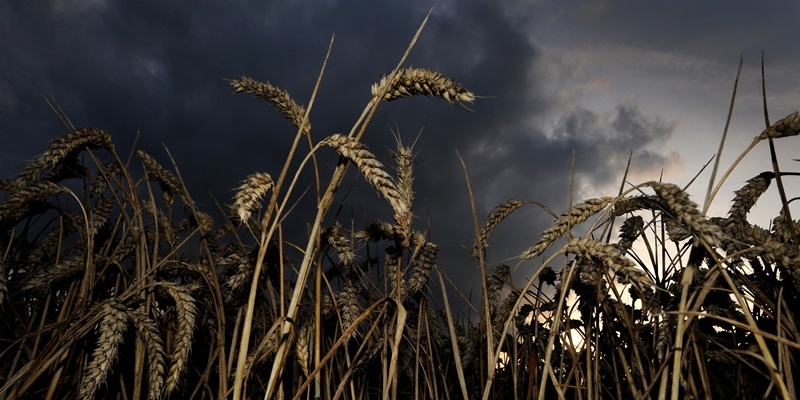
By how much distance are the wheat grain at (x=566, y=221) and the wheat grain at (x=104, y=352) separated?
1835mm

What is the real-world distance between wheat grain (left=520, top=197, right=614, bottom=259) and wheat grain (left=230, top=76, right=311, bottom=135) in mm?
1092

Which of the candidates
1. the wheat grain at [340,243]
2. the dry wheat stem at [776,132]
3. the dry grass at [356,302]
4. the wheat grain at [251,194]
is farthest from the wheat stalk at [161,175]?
the dry wheat stem at [776,132]

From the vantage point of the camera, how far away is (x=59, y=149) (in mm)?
3230

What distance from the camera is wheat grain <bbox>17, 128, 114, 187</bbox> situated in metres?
3.21

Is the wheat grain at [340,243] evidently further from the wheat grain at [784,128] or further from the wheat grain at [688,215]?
the wheat grain at [784,128]

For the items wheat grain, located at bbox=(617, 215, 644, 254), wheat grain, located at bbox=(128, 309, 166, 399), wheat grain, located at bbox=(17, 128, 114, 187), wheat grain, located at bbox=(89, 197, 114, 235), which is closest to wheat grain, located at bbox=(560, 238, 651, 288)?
wheat grain, located at bbox=(617, 215, 644, 254)

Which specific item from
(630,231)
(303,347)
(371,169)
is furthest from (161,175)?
(630,231)

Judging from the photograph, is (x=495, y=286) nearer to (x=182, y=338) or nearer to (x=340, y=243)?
(x=340, y=243)

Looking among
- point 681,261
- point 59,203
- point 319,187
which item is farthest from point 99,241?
point 681,261

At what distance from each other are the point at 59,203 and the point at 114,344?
6.95 feet

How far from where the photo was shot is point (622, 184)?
3225mm

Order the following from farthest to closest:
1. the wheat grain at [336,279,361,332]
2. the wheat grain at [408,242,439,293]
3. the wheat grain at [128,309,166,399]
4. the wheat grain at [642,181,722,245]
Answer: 1. the wheat grain at [408,242,439,293]
2. the wheat grain at [336,279,361,332]
3. the wheat grain at [128,309,166,399]
4. the wheat grain at [642,181,722,245]

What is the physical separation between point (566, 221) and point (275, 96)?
1.33 meters

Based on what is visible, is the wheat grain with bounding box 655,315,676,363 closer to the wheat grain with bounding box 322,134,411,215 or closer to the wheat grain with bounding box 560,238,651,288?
the wheat grain with bounding box 560,238,651,288
